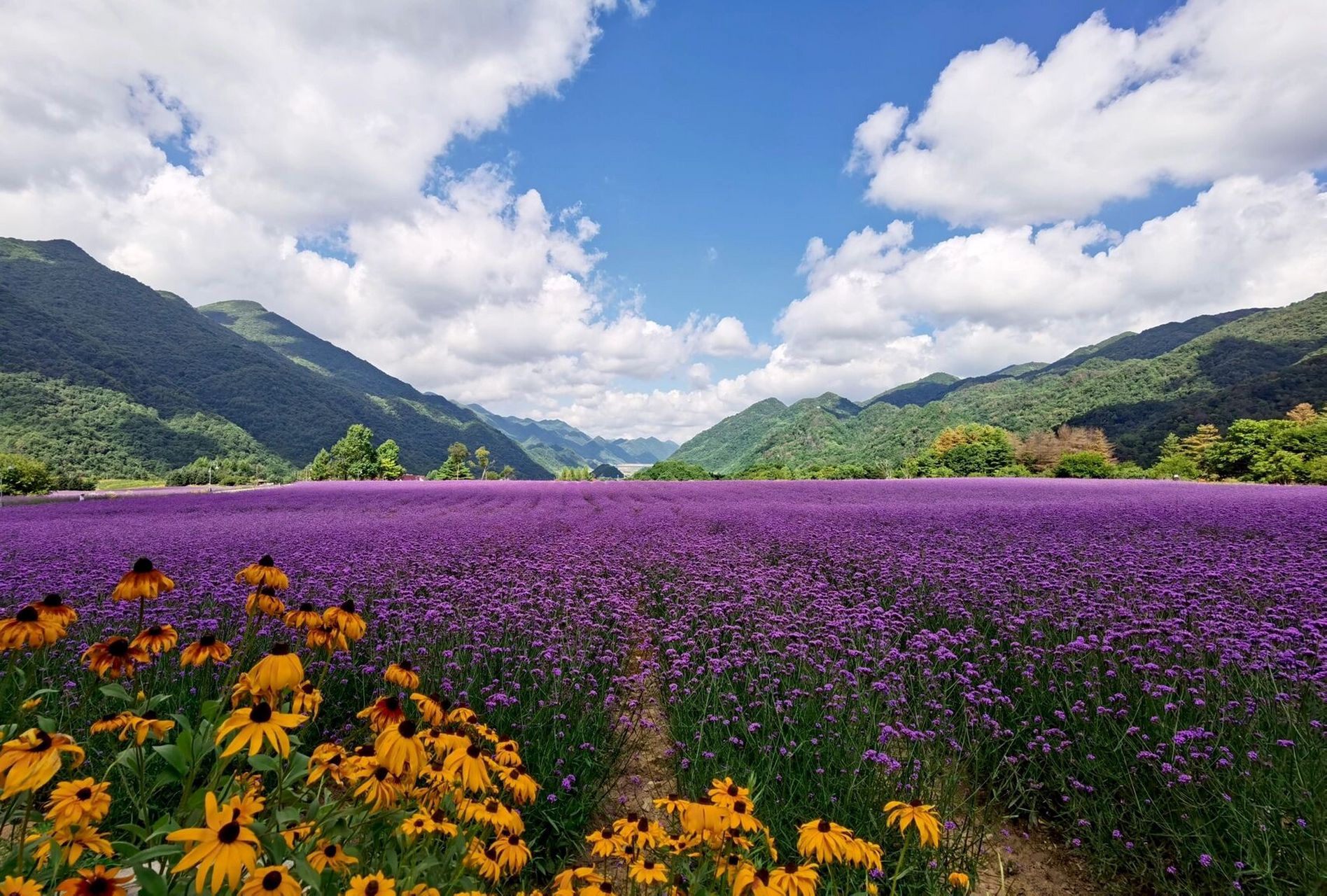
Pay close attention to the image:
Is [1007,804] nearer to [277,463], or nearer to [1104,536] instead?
[1104,536]

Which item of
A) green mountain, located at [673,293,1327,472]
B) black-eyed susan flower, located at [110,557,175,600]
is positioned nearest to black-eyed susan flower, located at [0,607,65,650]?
black-eyed susan flower, located at [110,557,175,600]

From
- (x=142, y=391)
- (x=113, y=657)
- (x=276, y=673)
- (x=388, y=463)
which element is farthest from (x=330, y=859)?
(x=142, y=391)

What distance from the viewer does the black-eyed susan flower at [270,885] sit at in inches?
41.7

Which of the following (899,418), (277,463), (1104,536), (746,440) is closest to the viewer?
(1104,536)

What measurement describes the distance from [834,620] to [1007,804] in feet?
A: 5.28

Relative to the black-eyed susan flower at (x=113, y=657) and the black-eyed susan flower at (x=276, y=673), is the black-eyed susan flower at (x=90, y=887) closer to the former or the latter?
the black-eyed susan flower at (x=276, y=673)

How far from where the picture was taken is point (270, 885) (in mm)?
1063

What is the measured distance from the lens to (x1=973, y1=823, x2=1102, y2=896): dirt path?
261cm

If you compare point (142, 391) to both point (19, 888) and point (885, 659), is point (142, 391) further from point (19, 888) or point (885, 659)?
point (885, 659)

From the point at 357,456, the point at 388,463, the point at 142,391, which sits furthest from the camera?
the point at 142,391

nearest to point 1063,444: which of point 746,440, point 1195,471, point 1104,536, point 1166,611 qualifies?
point 1195,471

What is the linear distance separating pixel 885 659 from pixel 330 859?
11.4 feet

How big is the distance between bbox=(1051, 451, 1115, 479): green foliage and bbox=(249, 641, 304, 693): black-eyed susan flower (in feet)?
139

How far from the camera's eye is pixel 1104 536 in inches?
316
